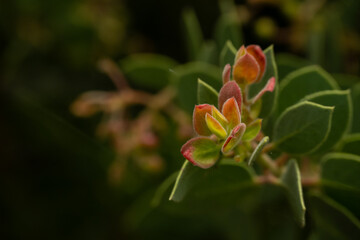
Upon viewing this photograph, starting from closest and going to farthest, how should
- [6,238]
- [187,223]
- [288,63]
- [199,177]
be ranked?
1. [199,177]
2. [288,63]
3. [187,223]
4. [6,238]

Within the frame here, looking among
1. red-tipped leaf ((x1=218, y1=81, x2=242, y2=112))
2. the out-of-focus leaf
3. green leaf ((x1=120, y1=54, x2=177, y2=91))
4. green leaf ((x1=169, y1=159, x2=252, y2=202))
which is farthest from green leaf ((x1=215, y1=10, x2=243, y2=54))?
red-tipped leaf ((x1=218, y1=81, x2=242, y2=112))

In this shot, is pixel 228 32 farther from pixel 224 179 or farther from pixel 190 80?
pixel 224 179

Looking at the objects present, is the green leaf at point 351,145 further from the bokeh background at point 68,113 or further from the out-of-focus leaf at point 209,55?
the bokeh background at point 68,113

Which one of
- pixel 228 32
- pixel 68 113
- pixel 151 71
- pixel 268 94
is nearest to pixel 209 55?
pixel 228 32

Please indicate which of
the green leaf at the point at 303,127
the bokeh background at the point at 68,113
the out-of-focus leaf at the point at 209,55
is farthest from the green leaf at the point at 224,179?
the bokeh background at the point at 68,113

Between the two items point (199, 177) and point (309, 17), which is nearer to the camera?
point (199, 177)

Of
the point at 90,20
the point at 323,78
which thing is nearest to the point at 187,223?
the point at 90,20

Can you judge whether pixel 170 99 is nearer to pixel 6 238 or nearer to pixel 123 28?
pixel 123 28
